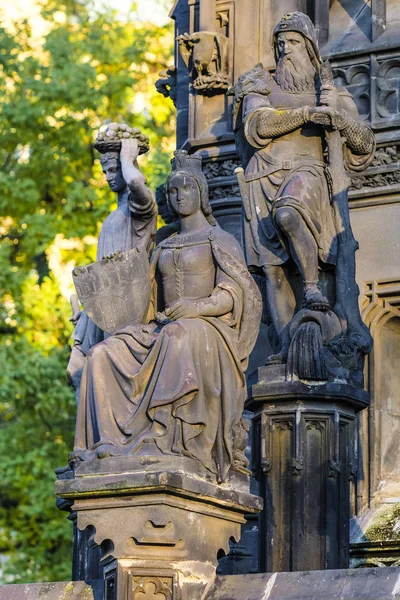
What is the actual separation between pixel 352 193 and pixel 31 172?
11788mm

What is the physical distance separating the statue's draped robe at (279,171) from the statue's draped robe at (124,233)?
0.89 m

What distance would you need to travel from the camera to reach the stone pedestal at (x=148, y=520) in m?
11.3

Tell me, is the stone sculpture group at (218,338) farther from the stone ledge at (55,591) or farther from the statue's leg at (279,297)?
the stone ledge at (55,591)

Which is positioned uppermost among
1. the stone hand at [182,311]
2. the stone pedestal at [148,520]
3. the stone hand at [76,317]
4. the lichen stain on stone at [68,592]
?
the stone hand at [76,317]

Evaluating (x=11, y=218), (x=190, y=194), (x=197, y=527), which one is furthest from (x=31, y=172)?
(x=197, y=527)

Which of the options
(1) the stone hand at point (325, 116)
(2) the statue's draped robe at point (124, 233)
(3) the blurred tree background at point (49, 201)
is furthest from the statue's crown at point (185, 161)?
(3) the blurred tree background at point (49, 201)

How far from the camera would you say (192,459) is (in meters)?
11.6

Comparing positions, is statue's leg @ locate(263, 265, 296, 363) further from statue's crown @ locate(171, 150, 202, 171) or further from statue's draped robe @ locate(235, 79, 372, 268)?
statue's crown @ locate(171, 150, 202, 171)

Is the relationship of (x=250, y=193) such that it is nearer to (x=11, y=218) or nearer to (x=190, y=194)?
(x=190, y=194)

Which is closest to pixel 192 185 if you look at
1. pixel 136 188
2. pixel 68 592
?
pixel 136 188

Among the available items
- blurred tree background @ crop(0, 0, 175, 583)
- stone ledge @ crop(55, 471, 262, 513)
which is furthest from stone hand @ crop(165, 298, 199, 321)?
blurred tree background @ crop(0, 0, 175, 583)

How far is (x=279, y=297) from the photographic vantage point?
14.4 metres

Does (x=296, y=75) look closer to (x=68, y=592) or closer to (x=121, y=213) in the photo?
(x=121, y=213)

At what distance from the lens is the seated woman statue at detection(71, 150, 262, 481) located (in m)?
11.6
